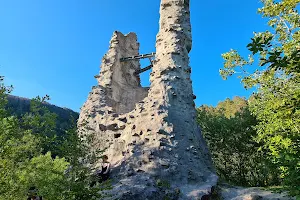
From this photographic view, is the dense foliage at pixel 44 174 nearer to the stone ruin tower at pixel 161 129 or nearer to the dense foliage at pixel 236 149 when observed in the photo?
the stone ruin tower at pixel 161 129

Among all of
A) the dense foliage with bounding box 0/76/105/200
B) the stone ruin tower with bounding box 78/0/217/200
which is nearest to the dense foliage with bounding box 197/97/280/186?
the stone ruin tower with bounding box 78/0/217/200

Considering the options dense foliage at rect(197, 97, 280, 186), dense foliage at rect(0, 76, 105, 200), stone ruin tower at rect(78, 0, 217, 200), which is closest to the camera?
dense foliage at rect(0, 76, 105, 200)

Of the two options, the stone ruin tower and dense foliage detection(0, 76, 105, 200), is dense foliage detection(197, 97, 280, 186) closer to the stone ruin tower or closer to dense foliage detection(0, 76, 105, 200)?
the stone ruin tower

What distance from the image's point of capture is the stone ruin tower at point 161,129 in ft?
43.3

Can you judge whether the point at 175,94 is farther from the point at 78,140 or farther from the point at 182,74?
the point at 78,140

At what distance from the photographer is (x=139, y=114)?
58.6ft

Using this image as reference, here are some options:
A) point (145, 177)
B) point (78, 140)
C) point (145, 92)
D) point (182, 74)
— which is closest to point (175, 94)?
point (182, 74)

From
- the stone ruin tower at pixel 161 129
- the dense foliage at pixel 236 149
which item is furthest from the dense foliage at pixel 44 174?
the dense foliage at pixel 236 149

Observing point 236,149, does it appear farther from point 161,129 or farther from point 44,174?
point 44,174

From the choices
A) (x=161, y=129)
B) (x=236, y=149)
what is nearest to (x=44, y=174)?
(x=161, y=129)

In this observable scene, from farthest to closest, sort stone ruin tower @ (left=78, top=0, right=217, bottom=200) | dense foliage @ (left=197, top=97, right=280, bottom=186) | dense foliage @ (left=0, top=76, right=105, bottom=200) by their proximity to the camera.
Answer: dense foliage @ (left=197, top=97, right=280, bottom=186), stone ruin tower @ (left=78, top=0, right=217, bottom=200), dense foliage @ (left=0, top=76, right=105, bottom=200)

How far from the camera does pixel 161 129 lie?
15914 mm

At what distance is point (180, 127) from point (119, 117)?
5.74 meters

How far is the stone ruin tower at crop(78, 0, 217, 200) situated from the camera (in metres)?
13.2
